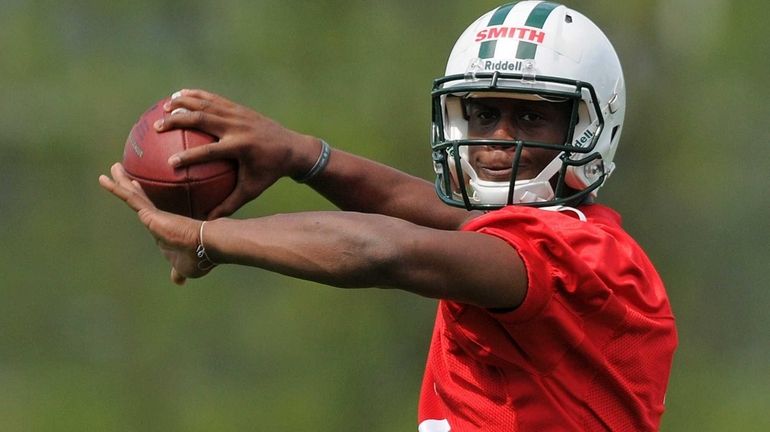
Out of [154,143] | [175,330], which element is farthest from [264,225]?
[175,330]

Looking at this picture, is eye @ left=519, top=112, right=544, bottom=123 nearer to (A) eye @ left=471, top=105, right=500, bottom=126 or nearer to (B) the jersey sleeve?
(A) eye @ left=471, top=105, right=500, bottom=126

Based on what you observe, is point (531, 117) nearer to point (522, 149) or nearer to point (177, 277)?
point (522, 149)

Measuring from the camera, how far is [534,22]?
3.77 meters

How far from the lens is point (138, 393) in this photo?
7.88 metres

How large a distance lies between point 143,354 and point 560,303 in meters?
5.03

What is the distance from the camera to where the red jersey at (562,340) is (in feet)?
10.5

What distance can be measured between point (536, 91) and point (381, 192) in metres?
0.96

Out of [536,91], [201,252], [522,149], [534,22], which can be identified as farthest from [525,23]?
[201,252]

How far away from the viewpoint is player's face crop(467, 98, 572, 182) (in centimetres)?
366

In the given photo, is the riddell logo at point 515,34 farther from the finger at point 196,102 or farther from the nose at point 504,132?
the finger at point 196,102

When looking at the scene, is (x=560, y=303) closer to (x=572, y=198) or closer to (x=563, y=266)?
(x=563, y=266)

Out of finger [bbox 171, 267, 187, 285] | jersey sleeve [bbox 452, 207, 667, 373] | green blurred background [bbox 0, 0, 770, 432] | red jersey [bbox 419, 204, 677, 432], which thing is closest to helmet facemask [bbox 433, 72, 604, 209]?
red jersey [bbox 419, 204, 677, 432]

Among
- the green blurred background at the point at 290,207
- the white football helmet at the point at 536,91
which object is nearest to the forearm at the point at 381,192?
the white football helmet at the point at 536,91

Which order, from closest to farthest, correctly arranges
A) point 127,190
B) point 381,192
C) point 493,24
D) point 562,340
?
point 562,340 < point 127,190 < point 493,24 < point 381,192
